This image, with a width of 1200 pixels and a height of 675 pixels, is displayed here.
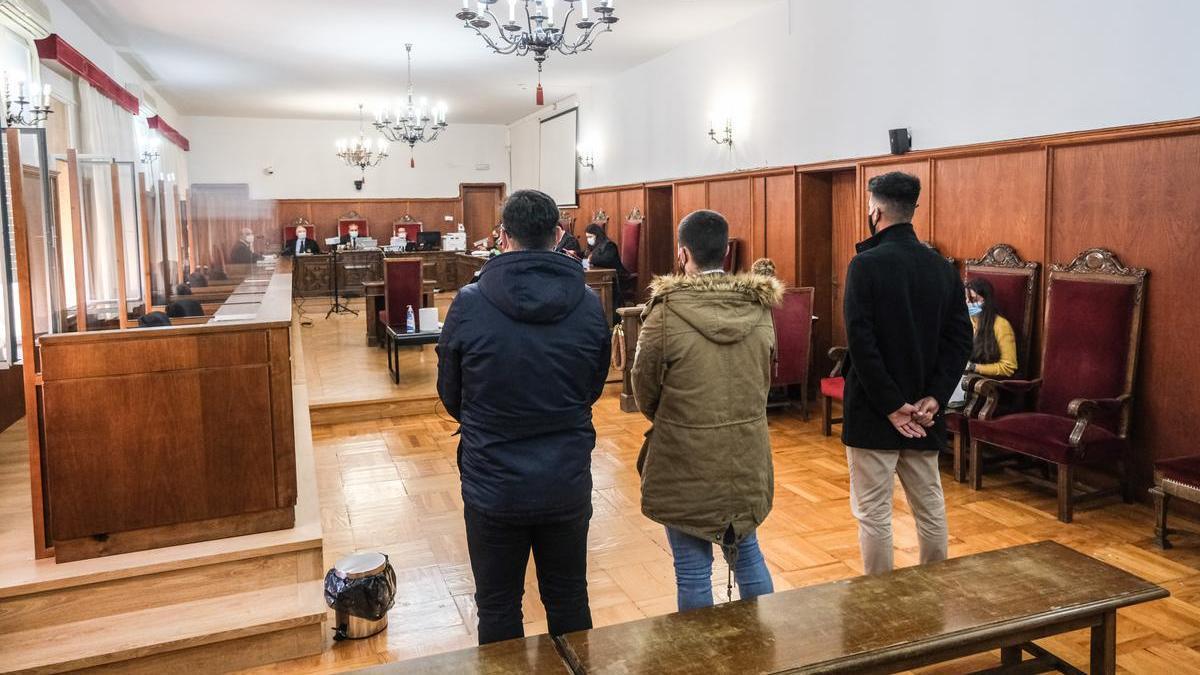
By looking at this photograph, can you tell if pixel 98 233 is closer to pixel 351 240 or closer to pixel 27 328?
pixel 27 328

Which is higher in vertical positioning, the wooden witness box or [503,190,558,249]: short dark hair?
[503,190,558,249]: short dark hair

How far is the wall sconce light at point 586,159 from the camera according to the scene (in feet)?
39.7

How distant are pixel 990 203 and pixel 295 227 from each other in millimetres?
13133

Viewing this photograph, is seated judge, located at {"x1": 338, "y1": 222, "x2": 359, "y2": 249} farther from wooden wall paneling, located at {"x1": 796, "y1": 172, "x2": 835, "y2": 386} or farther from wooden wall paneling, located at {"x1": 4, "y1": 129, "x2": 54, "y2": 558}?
wooden wall paneling, located at {"x1": 4, "y1": 129, "x2": 54, "y2": 558}

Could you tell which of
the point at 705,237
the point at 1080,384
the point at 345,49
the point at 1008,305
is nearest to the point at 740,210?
the point at 1008,305

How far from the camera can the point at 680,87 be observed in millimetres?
9320

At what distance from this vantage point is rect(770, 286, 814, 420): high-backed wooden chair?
6059mm

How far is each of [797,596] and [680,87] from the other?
794 cm

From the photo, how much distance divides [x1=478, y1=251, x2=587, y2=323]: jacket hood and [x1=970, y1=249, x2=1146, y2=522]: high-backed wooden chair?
3136mm

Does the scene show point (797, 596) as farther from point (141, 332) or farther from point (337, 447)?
point (337, 447)

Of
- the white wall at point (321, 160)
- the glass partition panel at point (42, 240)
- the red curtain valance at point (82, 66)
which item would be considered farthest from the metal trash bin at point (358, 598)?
the white wall at point (321, 160)

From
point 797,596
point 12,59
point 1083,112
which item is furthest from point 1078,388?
point 12,59

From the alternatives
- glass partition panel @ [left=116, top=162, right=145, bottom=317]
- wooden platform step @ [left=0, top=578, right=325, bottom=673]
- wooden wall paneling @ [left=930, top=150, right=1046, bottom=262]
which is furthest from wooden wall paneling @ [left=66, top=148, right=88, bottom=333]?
wooden wall paneling @ [left=930, top=150, right=1046, bottom=262]

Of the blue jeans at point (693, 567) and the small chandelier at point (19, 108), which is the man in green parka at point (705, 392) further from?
the small chandelier at point (19, 108)
